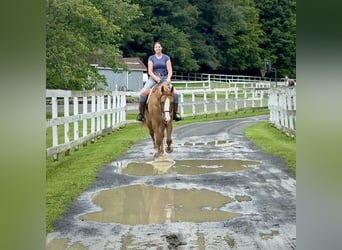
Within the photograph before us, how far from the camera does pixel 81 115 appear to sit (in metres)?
3.02

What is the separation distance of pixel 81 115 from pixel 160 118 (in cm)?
46

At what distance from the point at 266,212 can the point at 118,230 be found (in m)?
0.77

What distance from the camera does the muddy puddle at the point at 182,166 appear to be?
3076 mm

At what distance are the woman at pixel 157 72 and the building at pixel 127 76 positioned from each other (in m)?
0.04

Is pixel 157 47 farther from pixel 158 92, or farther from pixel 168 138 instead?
pixel 168 138

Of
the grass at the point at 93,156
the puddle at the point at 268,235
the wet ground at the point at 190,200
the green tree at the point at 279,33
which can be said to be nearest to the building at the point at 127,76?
the grass at the point at 93,156

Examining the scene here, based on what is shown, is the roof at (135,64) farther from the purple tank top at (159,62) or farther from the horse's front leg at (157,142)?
the horse's front leg at (157,142)

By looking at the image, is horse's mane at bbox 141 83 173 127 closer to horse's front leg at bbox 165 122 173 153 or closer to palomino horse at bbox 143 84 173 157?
palomino horse at bbox 143 84 173 157

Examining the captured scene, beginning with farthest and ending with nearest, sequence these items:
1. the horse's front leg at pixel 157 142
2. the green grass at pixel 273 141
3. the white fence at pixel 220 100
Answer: the horse's front leg at pixel 157 142, the white fence at pixel 220 100, the green grass at pixel 273 141

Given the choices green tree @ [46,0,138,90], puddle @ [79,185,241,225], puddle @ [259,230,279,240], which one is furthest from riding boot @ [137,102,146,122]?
puddle @ [259,230,279,240]

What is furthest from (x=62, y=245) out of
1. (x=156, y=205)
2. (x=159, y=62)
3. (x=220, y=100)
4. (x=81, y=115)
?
(x=220, y=100)

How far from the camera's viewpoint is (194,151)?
319 cm

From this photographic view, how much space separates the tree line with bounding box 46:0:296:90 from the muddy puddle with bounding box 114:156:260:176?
0.52 metres
